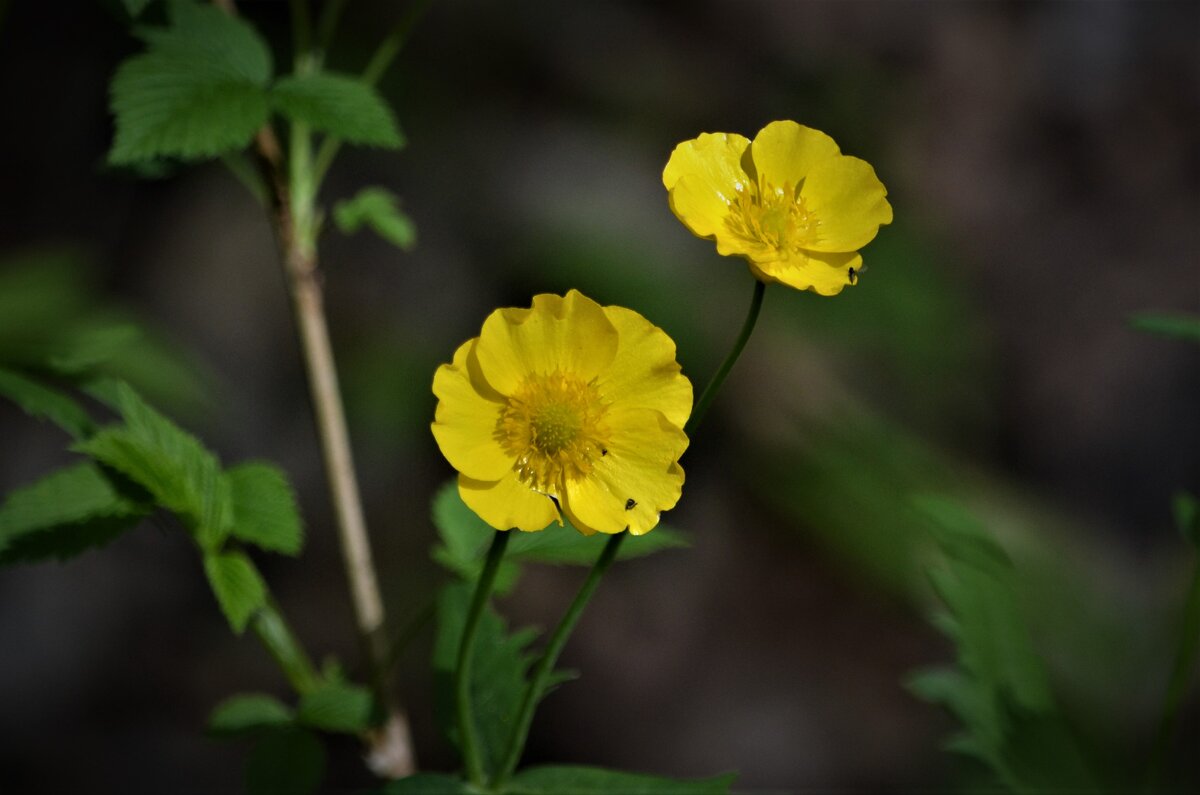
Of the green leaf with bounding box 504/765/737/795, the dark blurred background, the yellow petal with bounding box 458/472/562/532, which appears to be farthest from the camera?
the dark blurred background

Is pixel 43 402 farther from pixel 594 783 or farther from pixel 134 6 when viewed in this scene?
pixel 594 783

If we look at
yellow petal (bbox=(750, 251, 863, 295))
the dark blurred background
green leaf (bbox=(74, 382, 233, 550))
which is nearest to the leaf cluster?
yellow petal (bbox=(750, 251, 863, 295))

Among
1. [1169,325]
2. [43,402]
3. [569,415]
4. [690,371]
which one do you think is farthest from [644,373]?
[690,371]

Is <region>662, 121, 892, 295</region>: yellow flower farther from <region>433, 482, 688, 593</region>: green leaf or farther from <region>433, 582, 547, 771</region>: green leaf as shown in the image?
<region>433, 582, 547, 771</region>: green leaf

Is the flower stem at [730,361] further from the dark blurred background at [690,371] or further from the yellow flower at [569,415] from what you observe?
the dark blurred background at [690,371]

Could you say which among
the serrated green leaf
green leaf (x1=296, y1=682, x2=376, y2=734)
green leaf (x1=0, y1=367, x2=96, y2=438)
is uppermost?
the serrated green leaf
